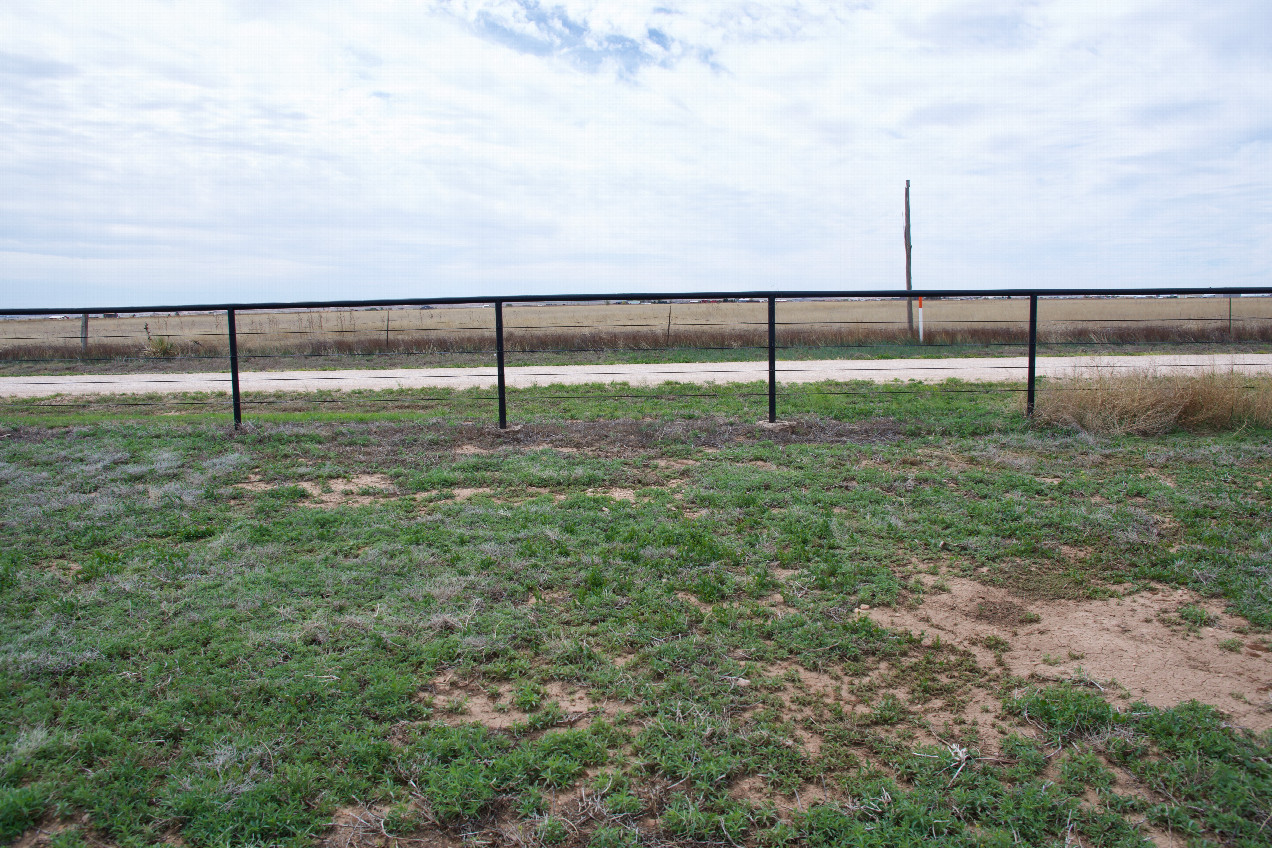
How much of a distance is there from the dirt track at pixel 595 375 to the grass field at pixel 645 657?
291 inches

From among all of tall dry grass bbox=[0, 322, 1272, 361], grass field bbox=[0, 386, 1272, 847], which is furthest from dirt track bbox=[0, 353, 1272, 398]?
grass field bbox=[0, 386, 1272, 847]

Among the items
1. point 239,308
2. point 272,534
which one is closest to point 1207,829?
point 272,534

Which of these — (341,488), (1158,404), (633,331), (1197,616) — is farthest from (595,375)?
(1197,616)

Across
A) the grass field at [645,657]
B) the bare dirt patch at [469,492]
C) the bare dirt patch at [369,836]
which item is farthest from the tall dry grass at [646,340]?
the bare dirt patch at [369,836]

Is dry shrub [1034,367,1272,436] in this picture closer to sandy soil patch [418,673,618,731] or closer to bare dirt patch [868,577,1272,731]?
bare dirt patch [868,577,1272,731]

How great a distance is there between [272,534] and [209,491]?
147 cm

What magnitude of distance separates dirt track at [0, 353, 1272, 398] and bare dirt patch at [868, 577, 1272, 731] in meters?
9.29

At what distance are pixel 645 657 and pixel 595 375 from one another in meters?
11.6

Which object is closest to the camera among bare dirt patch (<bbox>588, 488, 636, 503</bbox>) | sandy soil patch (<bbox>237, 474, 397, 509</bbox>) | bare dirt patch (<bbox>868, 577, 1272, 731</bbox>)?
bare dirt patch (<bbox>868, 577, 1272, 731</bbox>)

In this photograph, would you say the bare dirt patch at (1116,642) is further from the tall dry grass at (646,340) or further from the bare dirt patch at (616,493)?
the tall dry grass at (646,340)

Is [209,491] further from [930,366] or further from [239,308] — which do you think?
[930,366]

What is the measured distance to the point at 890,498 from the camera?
17.7 ft

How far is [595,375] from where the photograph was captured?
1466cm

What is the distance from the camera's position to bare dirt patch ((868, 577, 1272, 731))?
114 inches
